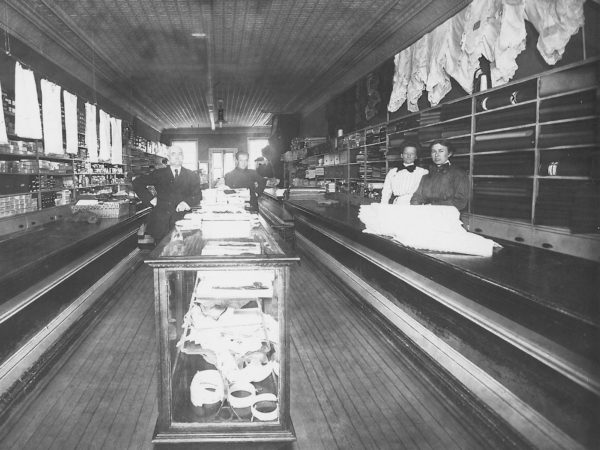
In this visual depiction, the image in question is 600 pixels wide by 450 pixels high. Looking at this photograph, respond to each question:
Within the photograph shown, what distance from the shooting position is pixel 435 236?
2682 millimetres

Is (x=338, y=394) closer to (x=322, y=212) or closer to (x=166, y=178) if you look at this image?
(x=322, y=212)

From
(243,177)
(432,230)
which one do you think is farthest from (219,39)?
Answer: (432,230)

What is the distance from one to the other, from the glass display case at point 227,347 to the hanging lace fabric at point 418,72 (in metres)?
4.36

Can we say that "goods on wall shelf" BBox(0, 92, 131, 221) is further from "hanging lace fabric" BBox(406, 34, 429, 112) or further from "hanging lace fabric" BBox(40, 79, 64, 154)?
"hanging lace fabric" BBox(406, 34, 429, 112)

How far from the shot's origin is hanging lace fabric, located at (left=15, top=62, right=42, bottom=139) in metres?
5.68

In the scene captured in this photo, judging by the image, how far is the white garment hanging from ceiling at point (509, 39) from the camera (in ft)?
13.1

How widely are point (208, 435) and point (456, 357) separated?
1.44 meters

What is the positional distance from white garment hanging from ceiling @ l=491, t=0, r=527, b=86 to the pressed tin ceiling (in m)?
1.29

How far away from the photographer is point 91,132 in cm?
872

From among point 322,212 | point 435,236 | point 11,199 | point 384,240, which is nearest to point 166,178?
point 322,212

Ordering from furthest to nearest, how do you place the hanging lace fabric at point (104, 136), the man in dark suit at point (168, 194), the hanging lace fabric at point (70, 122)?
1. the hanging lace fabric at point (104, 136)
2. the hanging lace fabric at point (70, 122)
3. the man in dark suit at point (168, 194)

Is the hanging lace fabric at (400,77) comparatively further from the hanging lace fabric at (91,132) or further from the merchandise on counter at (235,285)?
the hanging lace fabric at (91,132)

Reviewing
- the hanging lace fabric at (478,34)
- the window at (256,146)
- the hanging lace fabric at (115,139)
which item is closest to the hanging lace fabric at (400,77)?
the hanging lace fabric at (478,34)

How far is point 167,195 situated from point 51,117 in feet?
9.58
